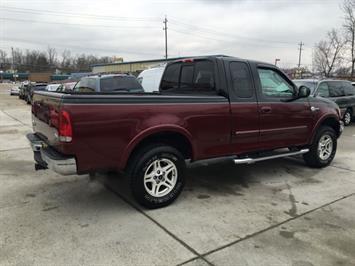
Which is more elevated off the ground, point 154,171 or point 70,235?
point 154,171

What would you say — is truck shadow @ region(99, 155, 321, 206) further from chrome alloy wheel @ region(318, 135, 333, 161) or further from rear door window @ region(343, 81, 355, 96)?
rear door window @ region(343, 81, 355, 96)

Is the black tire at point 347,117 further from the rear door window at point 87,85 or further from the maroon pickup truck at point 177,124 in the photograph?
the rear door window at point 87,85

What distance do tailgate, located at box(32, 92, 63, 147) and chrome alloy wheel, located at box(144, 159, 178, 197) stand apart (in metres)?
1.19

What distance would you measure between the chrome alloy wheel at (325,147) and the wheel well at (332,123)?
10.3 inches

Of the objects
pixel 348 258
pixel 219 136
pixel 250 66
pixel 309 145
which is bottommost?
pixel 348 258

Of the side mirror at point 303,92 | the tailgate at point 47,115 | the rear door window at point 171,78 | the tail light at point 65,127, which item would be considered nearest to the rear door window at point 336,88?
the side mirror at point 303,92

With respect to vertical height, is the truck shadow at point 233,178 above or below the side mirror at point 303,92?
below

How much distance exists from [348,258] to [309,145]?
3.18 metres

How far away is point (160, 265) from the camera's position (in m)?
3.06

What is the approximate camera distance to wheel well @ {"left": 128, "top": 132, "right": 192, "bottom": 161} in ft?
13.8

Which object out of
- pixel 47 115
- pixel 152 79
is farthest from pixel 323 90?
pixel 47 115

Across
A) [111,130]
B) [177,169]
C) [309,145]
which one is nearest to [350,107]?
[309,145]

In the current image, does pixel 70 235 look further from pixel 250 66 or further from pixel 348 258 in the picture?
pixel 250 66

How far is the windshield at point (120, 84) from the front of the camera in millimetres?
10555
